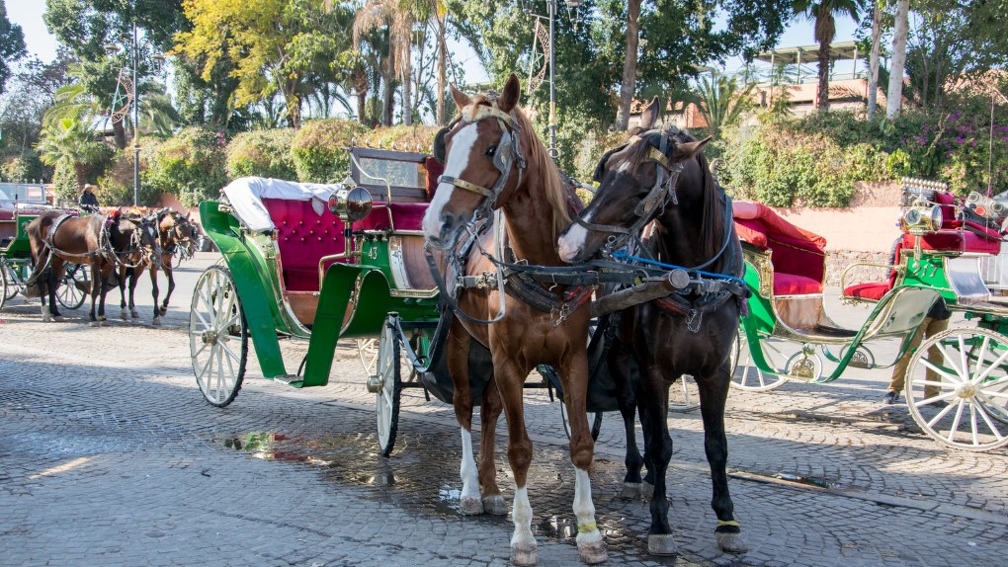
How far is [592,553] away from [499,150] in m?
1.94

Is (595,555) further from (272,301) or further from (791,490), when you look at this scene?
(272,301)

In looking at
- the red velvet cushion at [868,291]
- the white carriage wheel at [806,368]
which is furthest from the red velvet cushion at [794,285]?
the white carriage wheel at [806,368]

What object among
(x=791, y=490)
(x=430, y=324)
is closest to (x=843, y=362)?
(x=791, y=490)

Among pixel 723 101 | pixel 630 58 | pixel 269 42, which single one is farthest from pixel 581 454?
pixel 269 42

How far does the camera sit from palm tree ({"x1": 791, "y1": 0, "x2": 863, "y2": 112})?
2245 cm

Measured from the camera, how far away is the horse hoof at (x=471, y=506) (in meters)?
4.65

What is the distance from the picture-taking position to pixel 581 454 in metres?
3.89

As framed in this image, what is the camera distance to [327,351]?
20.6 feet

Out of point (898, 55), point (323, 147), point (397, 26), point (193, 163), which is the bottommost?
point (193, 163)

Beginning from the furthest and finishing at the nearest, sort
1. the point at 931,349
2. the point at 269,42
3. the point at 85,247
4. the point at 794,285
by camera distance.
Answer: the point at 269,42
the point at 85,247
the point at 794,285
the point at 931,349

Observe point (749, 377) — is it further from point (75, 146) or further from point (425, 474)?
point (75, 146)

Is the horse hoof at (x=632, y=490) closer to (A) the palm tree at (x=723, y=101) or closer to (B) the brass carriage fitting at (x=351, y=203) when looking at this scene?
(B) the brass carriage fitting at (x=351, y=203)

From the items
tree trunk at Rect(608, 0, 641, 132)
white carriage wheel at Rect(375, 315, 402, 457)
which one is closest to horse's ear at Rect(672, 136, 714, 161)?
white carriage wheel at Rect(375, 315, 402, 457)

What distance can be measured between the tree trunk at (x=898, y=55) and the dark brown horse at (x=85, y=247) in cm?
1766
